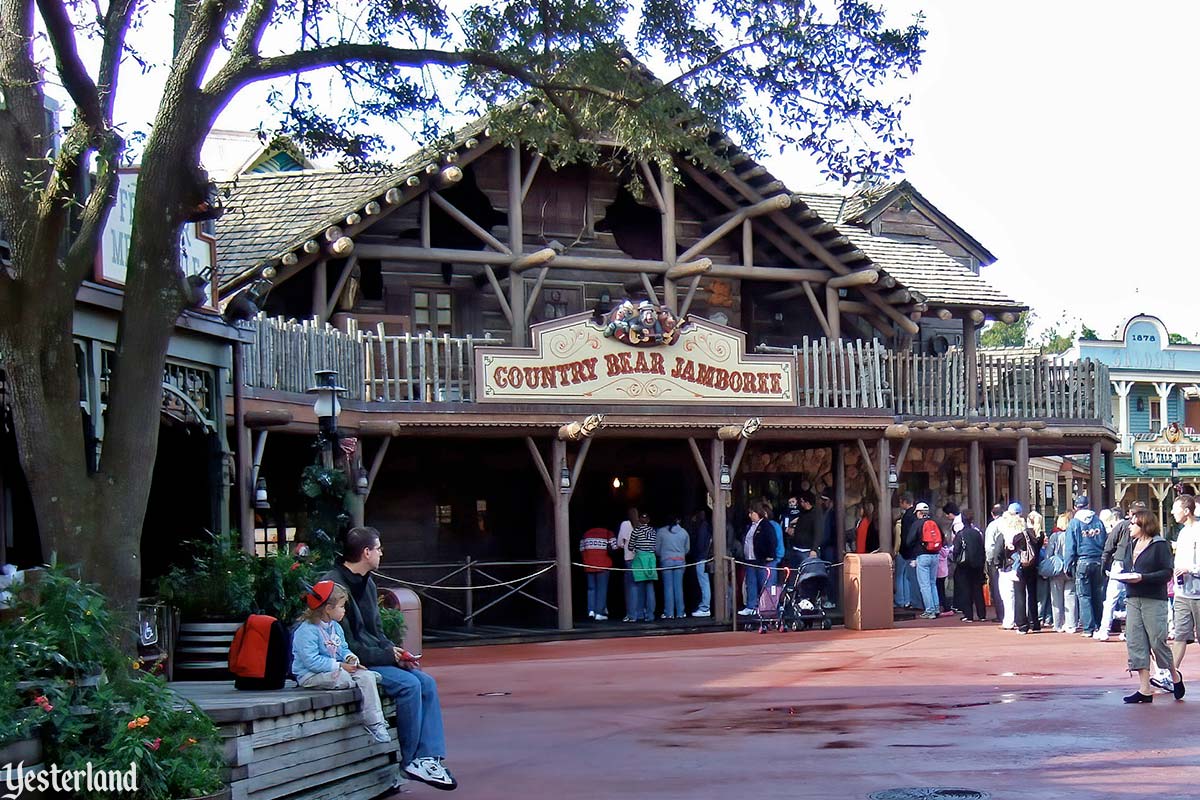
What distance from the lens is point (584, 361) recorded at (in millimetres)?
23125

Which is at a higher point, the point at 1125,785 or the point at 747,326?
the point at 747,326

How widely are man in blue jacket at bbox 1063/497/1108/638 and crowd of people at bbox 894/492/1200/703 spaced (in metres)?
0.01

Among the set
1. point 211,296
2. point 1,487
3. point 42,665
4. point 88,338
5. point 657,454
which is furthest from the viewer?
point 657,454

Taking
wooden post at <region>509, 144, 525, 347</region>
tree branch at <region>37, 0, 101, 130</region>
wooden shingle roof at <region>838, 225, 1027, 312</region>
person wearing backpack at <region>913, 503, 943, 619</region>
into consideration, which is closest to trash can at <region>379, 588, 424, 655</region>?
wooden post at <region>509, 144, 525, 347</region>

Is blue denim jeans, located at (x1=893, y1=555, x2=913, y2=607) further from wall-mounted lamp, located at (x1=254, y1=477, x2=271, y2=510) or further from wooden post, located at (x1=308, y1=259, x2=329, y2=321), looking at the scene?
wall-mounted lamp, located at (x1=254, y1=477, x2=271, y2=510)

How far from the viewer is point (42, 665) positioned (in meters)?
7.75

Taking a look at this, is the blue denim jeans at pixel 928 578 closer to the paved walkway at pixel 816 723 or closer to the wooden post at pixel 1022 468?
the wooden post at pixel 1022 468

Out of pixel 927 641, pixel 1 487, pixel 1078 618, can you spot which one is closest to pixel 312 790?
pixel 1 487

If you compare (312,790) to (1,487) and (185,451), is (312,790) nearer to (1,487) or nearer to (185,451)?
(1,487)

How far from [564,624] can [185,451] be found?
769cm

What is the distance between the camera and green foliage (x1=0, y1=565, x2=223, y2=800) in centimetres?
737

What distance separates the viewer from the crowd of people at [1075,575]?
13297mm

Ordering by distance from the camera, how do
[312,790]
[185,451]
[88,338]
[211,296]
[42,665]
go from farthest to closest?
1. [185,451]
2. [211,296]
3. [88,338]
4. [312,790]
5. [42,665]

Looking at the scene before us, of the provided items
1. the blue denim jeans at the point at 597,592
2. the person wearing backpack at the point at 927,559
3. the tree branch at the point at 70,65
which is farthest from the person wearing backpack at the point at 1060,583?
the tree branch at the point at 70,65
